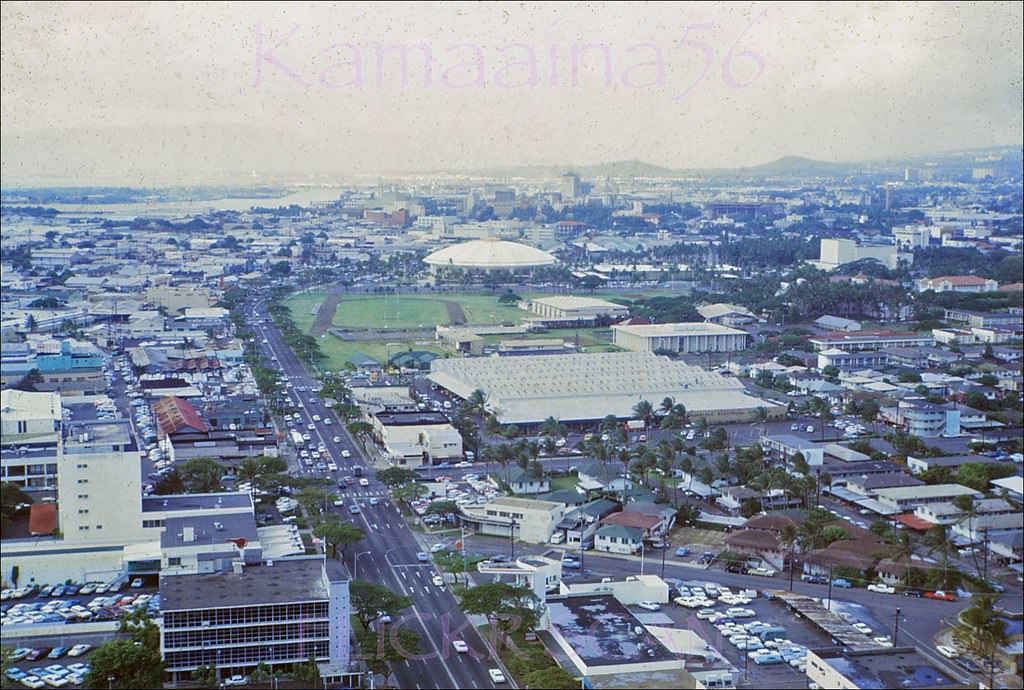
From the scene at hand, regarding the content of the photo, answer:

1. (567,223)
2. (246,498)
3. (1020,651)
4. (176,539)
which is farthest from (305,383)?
(567,223)

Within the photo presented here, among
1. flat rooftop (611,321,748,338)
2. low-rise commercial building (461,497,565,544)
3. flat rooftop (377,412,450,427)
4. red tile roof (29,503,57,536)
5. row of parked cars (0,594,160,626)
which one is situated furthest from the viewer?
flat rooftop (611,321,748,338)

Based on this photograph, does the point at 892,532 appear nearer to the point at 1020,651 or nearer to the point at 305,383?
the point at 1020,651

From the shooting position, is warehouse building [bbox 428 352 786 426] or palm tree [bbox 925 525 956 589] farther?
warehouse building [bbox 428 352 786 426]

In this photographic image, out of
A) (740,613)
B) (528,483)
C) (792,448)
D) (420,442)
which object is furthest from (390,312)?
(740,613)

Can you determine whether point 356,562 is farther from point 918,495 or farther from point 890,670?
point 918,495

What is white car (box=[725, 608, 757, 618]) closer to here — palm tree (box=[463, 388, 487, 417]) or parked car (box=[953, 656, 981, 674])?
parked car (box=[953, 656, 981, 674])

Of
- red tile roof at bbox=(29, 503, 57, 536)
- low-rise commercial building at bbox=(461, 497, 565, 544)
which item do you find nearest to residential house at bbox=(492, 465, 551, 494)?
low-rise commercial building at bbox=(461, 497, 565, 544)
